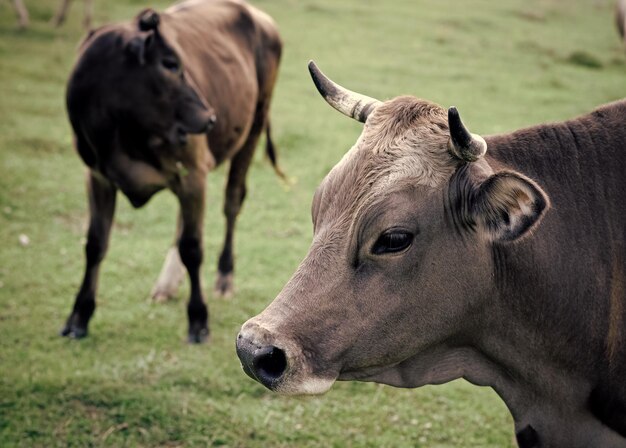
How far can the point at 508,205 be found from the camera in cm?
284

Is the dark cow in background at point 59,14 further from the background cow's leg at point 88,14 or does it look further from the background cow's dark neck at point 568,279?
the background cow's dark neck at point 568,279

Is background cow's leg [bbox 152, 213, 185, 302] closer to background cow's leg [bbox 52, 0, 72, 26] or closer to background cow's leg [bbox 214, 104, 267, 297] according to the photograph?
background cow's leg [bbox 214, 104, 267, 297]

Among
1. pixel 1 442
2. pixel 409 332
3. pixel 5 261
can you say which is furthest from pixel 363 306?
pixel 5 261

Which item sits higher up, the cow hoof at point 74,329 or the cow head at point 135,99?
the cow head at point 135,99

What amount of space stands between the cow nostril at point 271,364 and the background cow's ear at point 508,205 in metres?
0.89

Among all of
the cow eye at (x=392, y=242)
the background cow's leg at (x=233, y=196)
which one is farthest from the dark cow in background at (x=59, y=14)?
the cow eye at (x=392, y=242)

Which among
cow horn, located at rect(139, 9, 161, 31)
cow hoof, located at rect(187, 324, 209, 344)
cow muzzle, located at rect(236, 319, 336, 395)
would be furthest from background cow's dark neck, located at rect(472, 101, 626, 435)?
cow hoof, located at rect(187, 324, 209, 344)

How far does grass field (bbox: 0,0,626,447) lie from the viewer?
4859 mm

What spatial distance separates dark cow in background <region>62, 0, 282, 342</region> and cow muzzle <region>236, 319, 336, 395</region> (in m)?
2.86

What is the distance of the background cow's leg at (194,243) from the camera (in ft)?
18.7

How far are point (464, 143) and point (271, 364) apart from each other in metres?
1.06

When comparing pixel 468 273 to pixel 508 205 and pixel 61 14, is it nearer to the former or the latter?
pixel 508 205

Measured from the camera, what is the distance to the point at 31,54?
13.9 meters

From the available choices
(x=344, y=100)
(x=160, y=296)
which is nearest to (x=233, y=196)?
(x=160, y=296)
